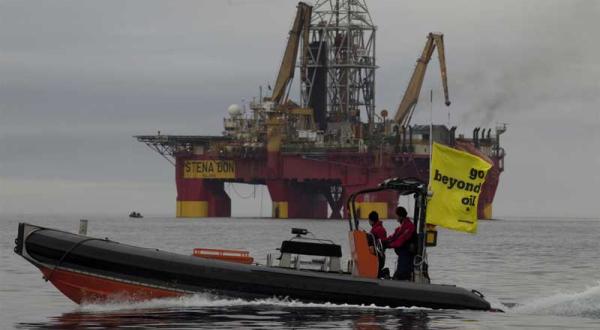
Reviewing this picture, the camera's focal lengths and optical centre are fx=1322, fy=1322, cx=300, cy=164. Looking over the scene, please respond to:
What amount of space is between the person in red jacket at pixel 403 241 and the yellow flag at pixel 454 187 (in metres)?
0.45

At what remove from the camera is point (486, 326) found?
25219 mm

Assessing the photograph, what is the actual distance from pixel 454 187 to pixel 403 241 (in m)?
1.46

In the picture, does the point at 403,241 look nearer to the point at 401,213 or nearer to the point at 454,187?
the point at 401,213

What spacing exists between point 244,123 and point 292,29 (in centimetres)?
1165

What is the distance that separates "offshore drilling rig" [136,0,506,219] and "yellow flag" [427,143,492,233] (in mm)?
106938

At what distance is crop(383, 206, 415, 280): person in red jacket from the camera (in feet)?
85.0

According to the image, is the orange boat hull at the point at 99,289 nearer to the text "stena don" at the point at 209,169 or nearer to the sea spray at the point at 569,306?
the sea spray at the point at 569,306

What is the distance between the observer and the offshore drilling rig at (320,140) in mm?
135375

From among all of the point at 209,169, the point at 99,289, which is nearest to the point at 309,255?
the point at 99,289

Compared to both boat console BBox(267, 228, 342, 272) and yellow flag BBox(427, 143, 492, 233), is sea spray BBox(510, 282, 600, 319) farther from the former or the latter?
boat console BBox(267, 228, 342, 272)

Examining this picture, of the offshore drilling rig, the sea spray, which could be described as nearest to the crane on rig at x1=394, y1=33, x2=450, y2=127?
the offshore drilling rig

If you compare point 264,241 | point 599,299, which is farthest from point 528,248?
point 599,299

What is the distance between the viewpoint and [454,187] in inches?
1020

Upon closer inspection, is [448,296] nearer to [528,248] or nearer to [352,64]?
[528,248]
